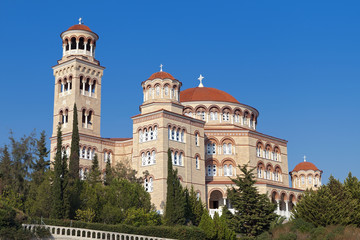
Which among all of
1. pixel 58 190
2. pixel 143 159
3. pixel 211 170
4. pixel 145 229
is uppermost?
pixel 143 159

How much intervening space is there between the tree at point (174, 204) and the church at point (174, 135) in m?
5.11

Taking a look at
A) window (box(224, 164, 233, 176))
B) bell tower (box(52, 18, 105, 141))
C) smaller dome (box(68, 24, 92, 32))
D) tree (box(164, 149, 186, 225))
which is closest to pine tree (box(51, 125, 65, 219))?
tree (box(164, 149, 186, 225))

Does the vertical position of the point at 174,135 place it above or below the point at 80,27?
below

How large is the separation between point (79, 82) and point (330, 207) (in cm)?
3275

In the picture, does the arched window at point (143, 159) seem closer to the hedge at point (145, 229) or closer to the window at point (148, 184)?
the window at point (148, 184)

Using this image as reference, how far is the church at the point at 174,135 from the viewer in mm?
55031

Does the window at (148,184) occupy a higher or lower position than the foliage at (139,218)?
higher

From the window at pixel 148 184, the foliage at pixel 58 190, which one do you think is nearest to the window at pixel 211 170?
the window at pixel 148 184

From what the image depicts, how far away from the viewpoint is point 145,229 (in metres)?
41.0

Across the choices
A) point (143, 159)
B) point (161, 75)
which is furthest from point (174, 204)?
point (161, 75)

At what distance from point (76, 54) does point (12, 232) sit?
107 ft

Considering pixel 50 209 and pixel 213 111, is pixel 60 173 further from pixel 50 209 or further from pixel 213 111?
pixel 213 111

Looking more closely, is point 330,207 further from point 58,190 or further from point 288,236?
point 58,190

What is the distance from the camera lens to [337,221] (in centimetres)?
4484
